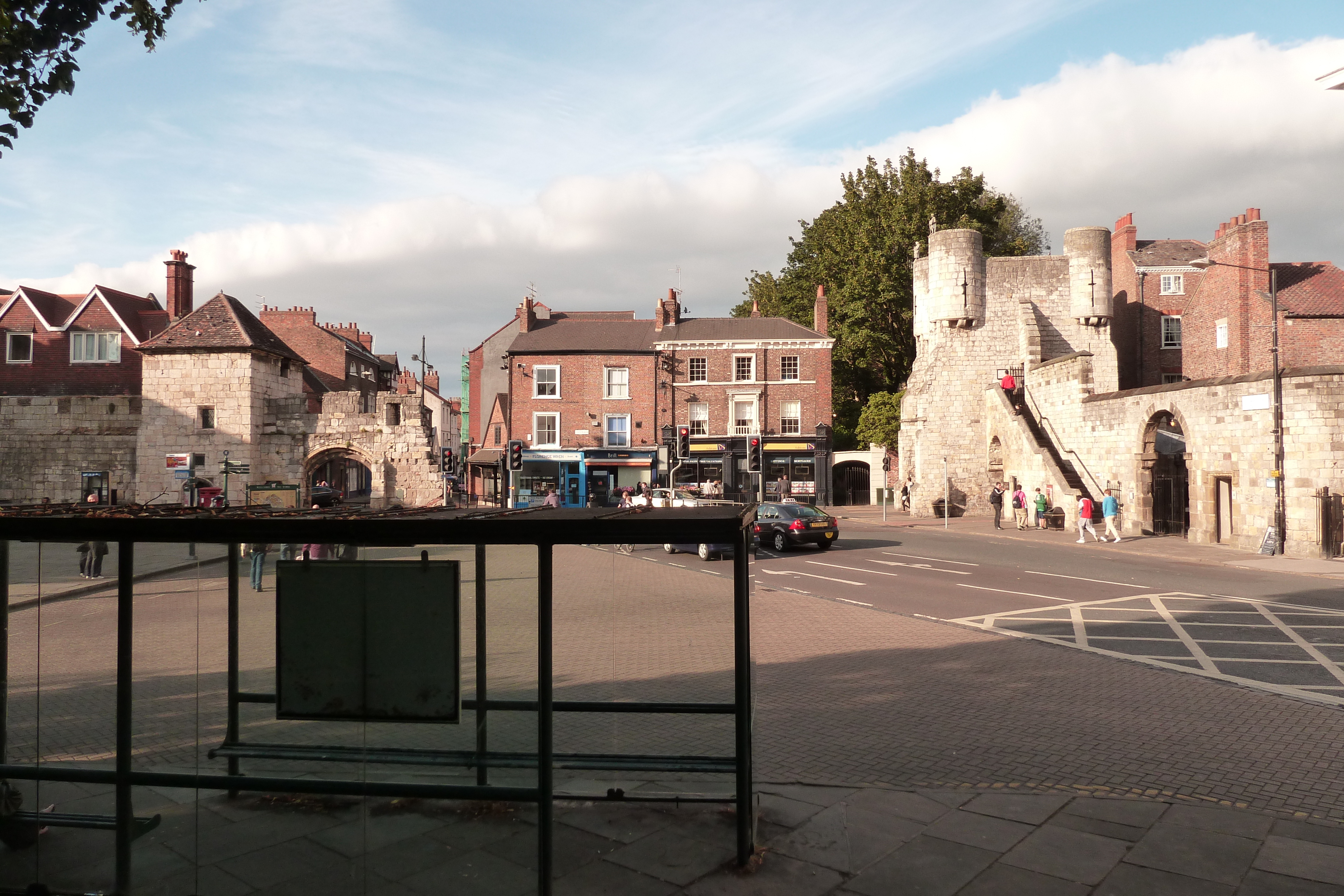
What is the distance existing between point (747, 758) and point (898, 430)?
41.8 m

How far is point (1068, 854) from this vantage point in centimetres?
500

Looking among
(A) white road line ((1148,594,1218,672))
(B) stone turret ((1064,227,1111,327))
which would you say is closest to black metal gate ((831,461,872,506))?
(B) stone turret ((1064,227,1111,327))

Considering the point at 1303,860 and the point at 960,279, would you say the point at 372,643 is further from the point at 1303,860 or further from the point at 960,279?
the point at 960,279

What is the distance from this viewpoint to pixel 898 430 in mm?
44781

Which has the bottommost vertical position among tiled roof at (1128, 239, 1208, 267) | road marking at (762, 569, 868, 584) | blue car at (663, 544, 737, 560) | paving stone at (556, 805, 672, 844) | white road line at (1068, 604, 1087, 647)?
road marking at (762, 569, 868, 584)

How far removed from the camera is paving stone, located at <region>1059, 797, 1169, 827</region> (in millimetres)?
5469

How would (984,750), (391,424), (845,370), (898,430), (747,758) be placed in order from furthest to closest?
(845,370) < (898,430) < (391,424) < (984,750) < (747,758)

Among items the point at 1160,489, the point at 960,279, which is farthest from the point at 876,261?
the point at 1160,489

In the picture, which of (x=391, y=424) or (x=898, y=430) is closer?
(x=391, y=424)

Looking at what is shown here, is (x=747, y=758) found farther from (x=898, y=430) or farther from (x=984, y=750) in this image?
(x=898, y=430)

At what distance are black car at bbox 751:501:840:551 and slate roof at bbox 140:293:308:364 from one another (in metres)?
21.2

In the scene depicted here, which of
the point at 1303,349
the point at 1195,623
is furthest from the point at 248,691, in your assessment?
the point at 1303,349

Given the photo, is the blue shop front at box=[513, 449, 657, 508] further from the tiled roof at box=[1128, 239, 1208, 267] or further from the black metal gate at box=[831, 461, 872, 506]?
the tiled roof at box=[1128, 239, 1208, 267]

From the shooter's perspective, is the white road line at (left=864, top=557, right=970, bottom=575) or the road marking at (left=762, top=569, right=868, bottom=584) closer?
the road marking at (left=762, top=569, right=868, bottom=584)
